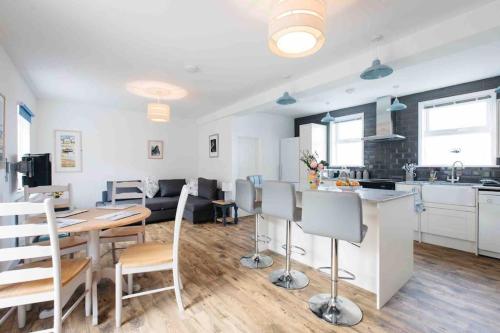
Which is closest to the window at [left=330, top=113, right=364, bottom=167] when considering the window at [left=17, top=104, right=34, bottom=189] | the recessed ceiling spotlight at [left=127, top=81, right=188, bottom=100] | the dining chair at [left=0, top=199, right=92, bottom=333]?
the recessed ceiling spotlight at [left=127, top=81, right=188, bottom=100]

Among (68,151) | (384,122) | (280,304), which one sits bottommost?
(280,304)

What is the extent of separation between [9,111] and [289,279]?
3.83m

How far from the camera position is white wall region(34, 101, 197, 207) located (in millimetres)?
4777

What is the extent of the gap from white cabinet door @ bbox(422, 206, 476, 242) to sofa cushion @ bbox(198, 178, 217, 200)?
3849 millimetres

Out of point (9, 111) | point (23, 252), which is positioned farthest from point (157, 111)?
point (23, 252)

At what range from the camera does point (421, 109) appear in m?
4.26

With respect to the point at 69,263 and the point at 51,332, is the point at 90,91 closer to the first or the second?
the point at 69,263

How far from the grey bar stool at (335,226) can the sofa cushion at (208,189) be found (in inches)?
135

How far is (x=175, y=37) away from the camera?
2.38 m

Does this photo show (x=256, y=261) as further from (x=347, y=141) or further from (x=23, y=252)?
(x=347, y=141)

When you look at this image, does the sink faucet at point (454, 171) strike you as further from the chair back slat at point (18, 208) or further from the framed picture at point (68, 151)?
the framed picture at point (68, 151)

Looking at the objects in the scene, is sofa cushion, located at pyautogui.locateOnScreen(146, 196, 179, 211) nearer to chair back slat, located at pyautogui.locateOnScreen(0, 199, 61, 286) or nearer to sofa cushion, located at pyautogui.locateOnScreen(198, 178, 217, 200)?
sofa cushion, located at pyautogui.locateOnScreen(198, 178, 217, 200)

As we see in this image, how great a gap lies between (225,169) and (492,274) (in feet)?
14.9

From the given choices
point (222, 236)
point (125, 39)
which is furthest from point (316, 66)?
point (222, 236)
